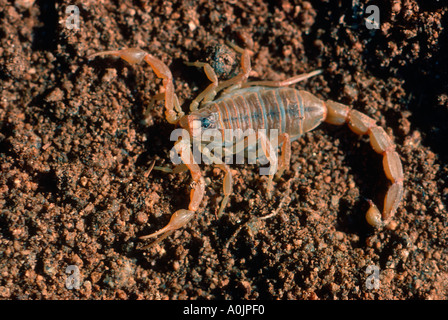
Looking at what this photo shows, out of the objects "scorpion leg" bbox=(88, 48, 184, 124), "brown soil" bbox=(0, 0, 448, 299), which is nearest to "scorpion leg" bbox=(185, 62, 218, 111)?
"brown soil" bbox=(0, 0, 448, 299)

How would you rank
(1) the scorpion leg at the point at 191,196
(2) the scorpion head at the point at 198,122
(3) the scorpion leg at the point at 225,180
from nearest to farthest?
1. (1) the scorpion leg at the point at 191,196
2. (3) the scorpion leg at the point at 225,180
3. (2) the scorpion head at the point at 198,122

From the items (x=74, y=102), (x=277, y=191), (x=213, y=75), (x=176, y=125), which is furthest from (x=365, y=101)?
(x=74, y=102)

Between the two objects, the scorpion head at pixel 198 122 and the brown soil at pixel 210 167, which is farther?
the scorpion head at pixel 198 122

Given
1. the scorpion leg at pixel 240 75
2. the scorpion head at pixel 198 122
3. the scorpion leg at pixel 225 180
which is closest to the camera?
the scorpion leg at pixel 225 180

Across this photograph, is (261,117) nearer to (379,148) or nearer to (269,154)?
(269,154)

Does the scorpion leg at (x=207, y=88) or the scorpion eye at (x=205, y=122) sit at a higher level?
the scorpion leg at (x=207, y=88)

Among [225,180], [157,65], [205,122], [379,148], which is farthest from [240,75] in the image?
[379,148]

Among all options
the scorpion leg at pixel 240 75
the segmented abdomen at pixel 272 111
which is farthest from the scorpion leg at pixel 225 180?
the scorpion leg at pixel 240 75

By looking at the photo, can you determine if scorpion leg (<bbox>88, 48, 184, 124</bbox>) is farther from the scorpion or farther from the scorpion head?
the scorpion head

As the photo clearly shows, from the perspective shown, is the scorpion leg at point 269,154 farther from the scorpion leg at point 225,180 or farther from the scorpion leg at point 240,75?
the scorpion leg at point 240,75

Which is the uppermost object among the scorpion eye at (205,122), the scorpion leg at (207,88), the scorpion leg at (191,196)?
the scorpion leg at (207,88)
